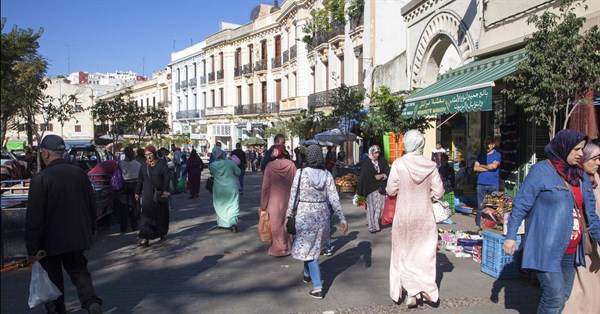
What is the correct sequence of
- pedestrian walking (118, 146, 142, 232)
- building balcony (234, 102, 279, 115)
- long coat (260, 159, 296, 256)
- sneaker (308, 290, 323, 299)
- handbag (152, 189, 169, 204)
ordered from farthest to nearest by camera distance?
building balcony (234, 102, 279, 115) → pedestrian walking (118, 146, 142, 232) → handbag (152, 189, 169, 204) → long coat (260, 159, 296, 256) → sneaker (308, 290, 323, 299)

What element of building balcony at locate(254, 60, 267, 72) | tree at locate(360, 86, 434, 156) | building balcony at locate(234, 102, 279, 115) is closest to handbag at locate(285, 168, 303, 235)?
tree at locate(360, 86, 434, 156)

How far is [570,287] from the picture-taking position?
4.03 metres

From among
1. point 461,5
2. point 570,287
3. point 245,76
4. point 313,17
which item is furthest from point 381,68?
point 245,76

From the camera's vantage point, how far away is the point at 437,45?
46.1 feet

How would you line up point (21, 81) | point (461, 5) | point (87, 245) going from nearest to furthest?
point (87, 245) → point (461, 5) → point (21, 81)

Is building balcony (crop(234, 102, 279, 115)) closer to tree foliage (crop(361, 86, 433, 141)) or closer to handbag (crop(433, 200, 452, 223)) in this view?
tree foliage (crop(361, 86, 433, 141))

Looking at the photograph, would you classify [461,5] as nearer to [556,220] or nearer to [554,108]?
[554,108]

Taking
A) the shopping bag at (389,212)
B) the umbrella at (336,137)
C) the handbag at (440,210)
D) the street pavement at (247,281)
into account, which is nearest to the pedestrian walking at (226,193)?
the street pavement at (247,281)

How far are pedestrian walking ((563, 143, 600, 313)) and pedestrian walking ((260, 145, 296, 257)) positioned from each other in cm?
384

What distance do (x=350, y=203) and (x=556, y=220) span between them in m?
9.95

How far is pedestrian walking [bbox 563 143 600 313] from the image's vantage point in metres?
4.09

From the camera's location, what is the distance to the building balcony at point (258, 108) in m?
37.1

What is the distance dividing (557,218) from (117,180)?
25.2 feet

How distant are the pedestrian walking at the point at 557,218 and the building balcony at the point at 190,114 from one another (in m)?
45.3
